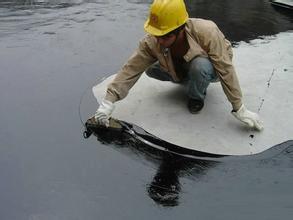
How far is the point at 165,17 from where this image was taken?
9.45 ft

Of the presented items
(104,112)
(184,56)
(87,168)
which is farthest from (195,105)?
(87,168)

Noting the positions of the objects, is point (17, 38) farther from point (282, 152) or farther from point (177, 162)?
point (282, 152)

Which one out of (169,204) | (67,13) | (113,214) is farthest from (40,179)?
(67,13)

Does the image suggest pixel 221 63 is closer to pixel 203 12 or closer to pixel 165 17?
pixel 165 17

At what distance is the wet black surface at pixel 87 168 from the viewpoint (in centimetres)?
255

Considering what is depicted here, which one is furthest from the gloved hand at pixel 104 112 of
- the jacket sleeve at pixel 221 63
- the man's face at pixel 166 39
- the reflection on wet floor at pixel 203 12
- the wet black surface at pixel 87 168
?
the reflection on wet floor at pixel 203 12

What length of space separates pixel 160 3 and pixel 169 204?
50.4 inches

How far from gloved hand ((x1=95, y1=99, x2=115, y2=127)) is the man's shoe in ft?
2.05

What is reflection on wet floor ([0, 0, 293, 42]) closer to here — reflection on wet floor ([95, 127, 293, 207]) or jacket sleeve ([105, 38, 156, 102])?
jacket sleeve ([105, 38, 156, 102])

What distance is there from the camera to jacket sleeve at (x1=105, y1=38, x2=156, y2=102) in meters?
3.17

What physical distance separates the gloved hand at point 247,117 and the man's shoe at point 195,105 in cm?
31

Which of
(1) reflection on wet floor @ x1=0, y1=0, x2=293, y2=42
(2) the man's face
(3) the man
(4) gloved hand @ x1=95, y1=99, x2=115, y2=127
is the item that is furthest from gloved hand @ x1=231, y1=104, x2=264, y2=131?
(1) reflection on wet floor @ x1=0, y1=0, x2=293, y2=42

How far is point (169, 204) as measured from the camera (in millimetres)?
2596

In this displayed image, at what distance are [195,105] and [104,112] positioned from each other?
0.71m
